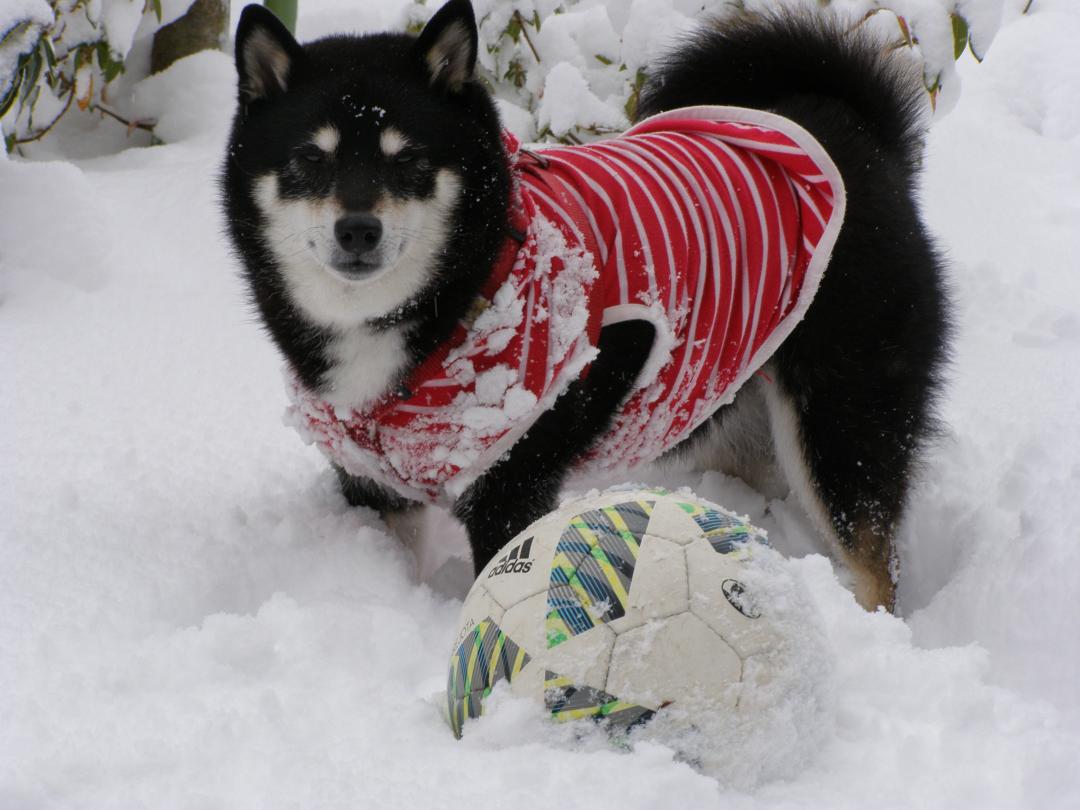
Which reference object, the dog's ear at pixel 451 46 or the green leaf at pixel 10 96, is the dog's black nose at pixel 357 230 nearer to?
the dog's ear at pixel 451 46

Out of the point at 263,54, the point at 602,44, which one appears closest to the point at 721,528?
the point at 263,54

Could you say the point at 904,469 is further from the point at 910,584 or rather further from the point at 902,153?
the point at 902,153

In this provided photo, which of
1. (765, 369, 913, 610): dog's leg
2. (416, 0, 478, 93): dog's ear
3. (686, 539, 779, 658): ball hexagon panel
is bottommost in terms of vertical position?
(765, 369, 913, 610): dog's leg

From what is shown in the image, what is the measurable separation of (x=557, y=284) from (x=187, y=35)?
11.1 ft

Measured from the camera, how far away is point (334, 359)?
6.54ft

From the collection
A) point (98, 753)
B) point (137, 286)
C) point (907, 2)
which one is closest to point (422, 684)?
point (98, 753)

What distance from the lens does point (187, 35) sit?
459 cm

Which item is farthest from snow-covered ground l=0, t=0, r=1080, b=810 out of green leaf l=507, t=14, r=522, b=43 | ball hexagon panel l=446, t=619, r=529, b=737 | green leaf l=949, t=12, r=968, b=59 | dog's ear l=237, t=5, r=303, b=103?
green leaf l=507, t=14, r=522, b=43

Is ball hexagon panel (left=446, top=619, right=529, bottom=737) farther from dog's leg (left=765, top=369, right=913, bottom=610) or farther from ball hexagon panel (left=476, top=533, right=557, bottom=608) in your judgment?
dog's leg (left=765, top=369, right=913, bottom=610)

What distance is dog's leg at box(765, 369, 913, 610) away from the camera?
2.39 meters

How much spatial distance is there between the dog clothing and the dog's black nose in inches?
9.1

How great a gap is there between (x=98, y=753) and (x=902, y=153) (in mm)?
2269

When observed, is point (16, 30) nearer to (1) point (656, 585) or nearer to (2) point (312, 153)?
(2) point (312, 153)

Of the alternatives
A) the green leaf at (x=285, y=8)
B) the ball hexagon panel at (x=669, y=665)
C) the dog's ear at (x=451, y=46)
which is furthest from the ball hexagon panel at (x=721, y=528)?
the green leaf at (x=285, y=8)
